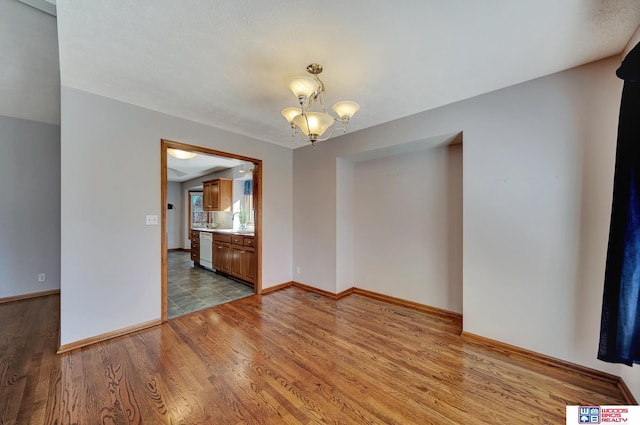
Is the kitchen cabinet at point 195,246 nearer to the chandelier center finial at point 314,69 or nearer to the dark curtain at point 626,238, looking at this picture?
the chandelier center finial at point 314,69

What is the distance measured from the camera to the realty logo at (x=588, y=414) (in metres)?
1.52

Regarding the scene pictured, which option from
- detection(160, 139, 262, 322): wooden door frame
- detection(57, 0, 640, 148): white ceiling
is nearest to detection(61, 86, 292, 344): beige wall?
detection(160, 139, 262, 322): wooden door frame

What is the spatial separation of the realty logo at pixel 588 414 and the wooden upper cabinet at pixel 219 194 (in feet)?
21.2

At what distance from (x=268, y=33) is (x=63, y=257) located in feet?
8.97

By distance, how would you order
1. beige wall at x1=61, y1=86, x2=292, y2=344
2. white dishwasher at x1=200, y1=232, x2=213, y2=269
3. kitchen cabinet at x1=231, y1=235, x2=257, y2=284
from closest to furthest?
beige wall at x1=61, y1=86, x2=292, y2=344 → kitchen cabinet at x1=231, y1=235, x2=257, y2=284 → white dishwasher at x1=200, y1=232, x2=213, y2=269

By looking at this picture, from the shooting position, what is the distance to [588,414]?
1.54 m

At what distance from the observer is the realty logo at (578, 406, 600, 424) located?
152 centimetres

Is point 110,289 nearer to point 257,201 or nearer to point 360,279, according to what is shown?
point 257,201

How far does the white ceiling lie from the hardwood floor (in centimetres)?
253

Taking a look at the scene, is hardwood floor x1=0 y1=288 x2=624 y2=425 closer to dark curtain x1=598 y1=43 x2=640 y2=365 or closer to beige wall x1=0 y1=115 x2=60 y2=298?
dark curtain x1=598 y1=43 x2=640 y2=365

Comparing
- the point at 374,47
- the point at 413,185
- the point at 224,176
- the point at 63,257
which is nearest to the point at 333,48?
the point at 374,47

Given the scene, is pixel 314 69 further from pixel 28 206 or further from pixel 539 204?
pixel 28 206

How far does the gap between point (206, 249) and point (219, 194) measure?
4.86ft

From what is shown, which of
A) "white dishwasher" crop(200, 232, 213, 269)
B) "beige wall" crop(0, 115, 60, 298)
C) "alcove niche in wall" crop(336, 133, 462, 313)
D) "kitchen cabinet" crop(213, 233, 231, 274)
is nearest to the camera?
"alcove niche in wall" crop(336, 133, 462, 313)
